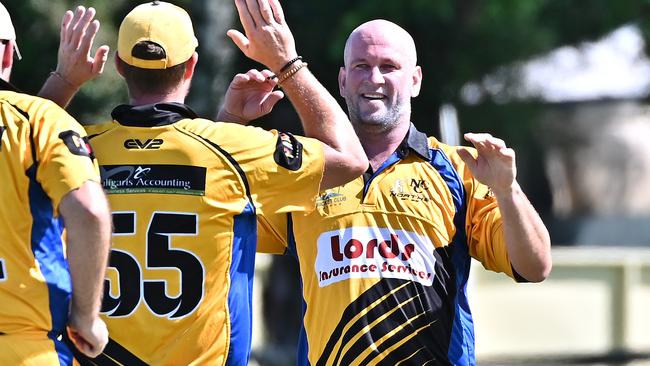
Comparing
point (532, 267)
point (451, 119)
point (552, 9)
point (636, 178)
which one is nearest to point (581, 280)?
point (451, 119)

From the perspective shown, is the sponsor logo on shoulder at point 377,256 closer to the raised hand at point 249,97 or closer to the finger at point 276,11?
the raised hand at point 249,97

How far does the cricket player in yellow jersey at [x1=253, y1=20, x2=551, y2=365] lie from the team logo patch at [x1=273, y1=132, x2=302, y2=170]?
88cm

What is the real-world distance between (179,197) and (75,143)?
44cm

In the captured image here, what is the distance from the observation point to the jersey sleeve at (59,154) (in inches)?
158

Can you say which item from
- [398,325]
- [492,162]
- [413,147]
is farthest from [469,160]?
[398,325]

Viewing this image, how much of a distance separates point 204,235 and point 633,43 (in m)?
13.2

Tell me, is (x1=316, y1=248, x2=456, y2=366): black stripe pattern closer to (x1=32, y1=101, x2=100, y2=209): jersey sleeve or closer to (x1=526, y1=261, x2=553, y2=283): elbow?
(x1=526, y1=261, x2=553, y2=283): elbow

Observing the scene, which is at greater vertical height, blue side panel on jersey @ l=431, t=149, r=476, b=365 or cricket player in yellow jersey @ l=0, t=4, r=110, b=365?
cricket player in yellow jersey @ l=0, t=4, r=110, b=365

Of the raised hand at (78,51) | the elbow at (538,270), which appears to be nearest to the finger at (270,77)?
the raised hand at (78,51)

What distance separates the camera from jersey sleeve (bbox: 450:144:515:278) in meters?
5.24

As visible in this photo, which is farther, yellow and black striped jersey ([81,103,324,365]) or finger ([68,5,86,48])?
finger ([68,5,86,48])

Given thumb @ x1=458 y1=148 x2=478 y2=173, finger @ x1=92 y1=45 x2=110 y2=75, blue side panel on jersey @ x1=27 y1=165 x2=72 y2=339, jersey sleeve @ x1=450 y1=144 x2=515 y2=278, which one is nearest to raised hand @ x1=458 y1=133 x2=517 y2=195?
thumb @ x1=458 y1=148 x2=478 y2=173

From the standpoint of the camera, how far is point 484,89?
15719 millimetres

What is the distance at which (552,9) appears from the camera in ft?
52.2
